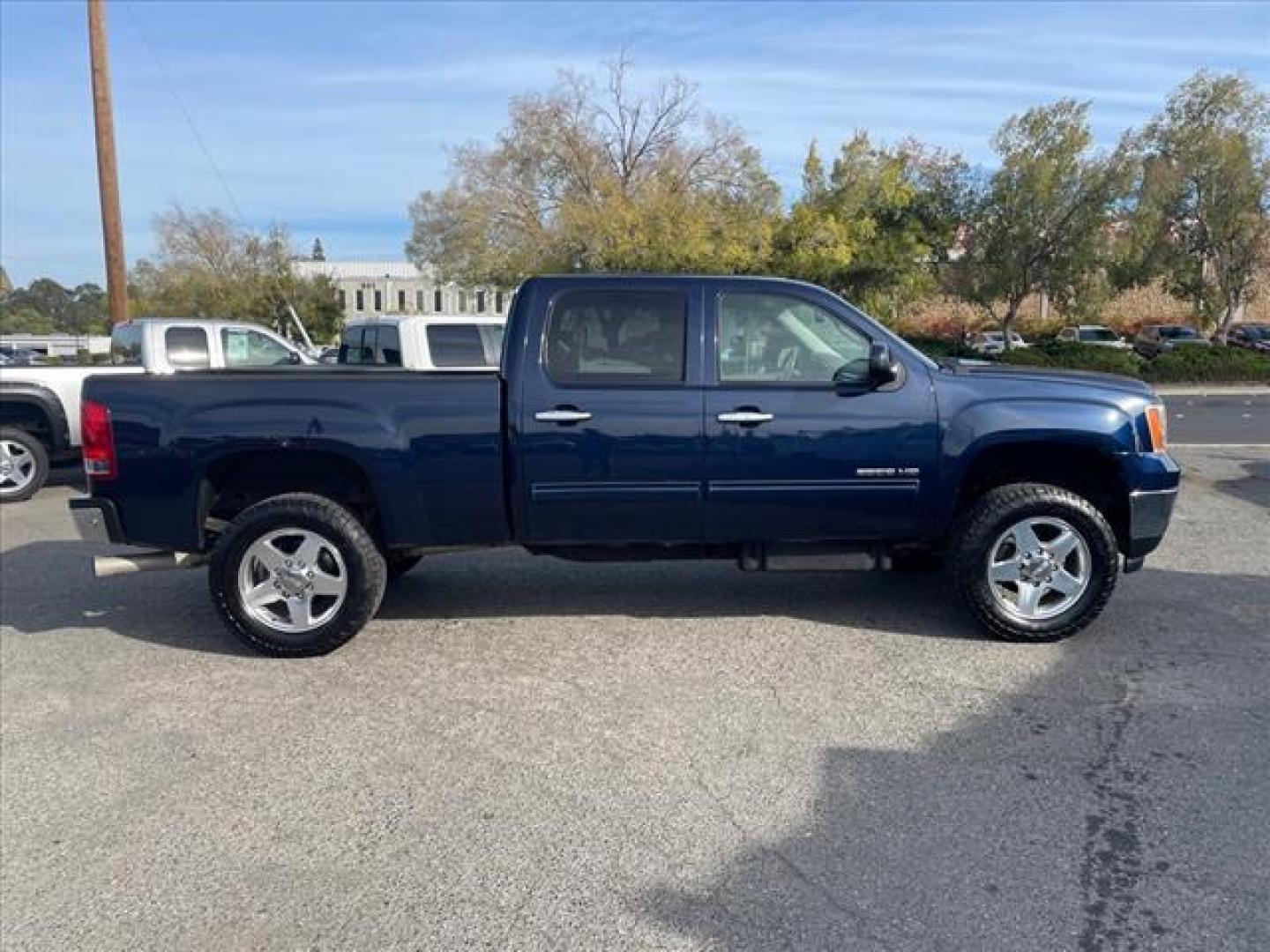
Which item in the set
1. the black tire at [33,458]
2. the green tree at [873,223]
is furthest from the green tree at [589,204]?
the black tire at [33,458]

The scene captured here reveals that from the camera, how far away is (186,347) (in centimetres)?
1115

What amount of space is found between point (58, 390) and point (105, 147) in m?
8.82

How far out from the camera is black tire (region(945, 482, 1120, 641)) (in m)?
4.99

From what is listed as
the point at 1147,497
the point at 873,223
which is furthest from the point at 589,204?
the point at 1147,497

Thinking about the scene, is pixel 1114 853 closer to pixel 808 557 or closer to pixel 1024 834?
pixel 1024 834

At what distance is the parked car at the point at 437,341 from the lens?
38.1ft

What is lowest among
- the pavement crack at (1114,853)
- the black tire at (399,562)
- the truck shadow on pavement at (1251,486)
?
the pavement crack at (1114,853)

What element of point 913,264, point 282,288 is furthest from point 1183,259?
point 282,288

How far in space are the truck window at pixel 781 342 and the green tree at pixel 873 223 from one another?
86.2 ft

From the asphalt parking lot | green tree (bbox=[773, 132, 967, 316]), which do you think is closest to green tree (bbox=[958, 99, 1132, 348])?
green tree (bbox=[773, 132, 967, 316])

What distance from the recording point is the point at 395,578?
6.49m

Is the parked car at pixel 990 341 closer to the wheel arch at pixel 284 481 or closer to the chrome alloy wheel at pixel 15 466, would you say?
the chrome alloy wheel at pixel 15 466

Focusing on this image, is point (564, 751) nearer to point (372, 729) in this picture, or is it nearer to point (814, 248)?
point (372, 729)

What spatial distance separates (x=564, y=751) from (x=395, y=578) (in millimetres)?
2894
